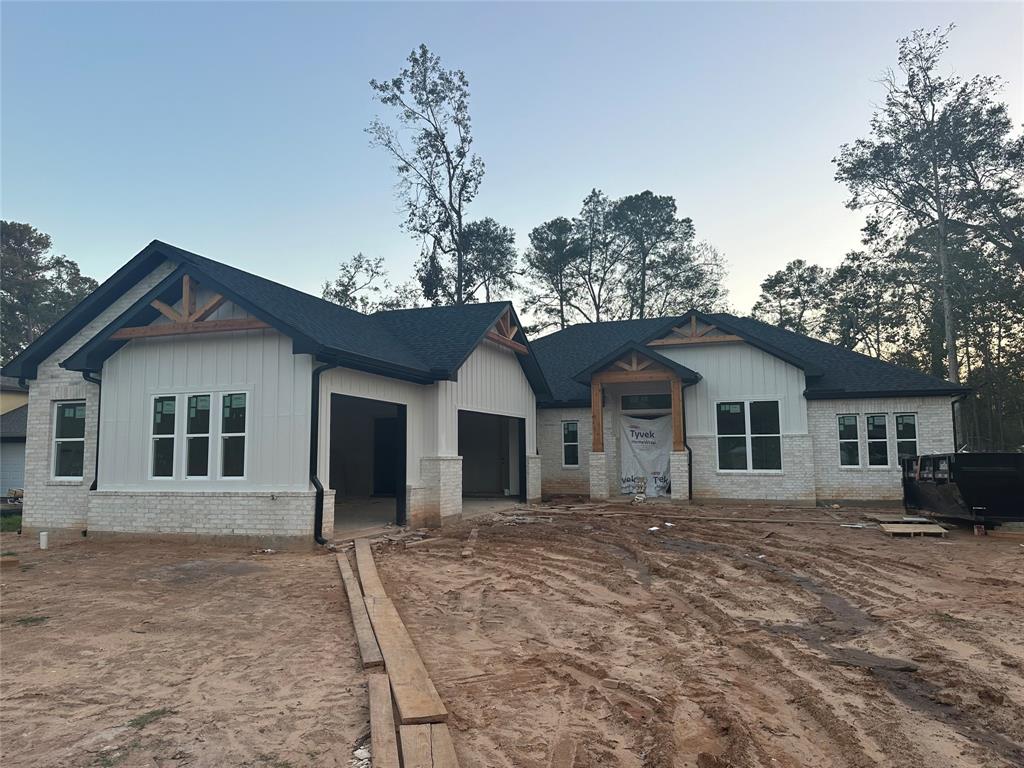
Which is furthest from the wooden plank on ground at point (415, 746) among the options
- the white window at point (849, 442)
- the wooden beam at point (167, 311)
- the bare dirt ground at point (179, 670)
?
the white window at point (849, 442)

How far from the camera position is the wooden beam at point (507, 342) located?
16.6 m

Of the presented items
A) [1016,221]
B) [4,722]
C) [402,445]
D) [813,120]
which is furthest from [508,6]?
[1016,221]

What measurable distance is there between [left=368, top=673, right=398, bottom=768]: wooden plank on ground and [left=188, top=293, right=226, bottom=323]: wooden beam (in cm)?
887

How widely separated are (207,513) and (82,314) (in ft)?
19.5

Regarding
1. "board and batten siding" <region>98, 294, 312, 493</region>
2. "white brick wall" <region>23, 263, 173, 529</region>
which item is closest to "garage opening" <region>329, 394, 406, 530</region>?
"white brick wall" <region>23, 263, 173, 529</region>

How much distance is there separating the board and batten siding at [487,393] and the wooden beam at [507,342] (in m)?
0.24

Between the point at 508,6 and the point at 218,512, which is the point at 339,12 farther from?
the point at 218,512

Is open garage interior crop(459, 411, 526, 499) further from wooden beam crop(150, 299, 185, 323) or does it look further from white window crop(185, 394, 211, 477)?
wooden beam crop(150, 299, 185, 323)

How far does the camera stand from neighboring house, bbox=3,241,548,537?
1122cm

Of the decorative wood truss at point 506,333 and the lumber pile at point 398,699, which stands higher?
the decorative wood truss at point 506,333

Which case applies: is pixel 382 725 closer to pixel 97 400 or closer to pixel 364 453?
pixel 97 400

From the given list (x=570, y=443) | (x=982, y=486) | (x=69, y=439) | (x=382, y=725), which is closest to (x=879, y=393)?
(x=982, y=486)

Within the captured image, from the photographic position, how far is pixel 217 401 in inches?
464

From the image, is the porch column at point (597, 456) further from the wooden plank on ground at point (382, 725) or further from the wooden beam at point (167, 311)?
the wooden plank on ground at point (382, 725)
